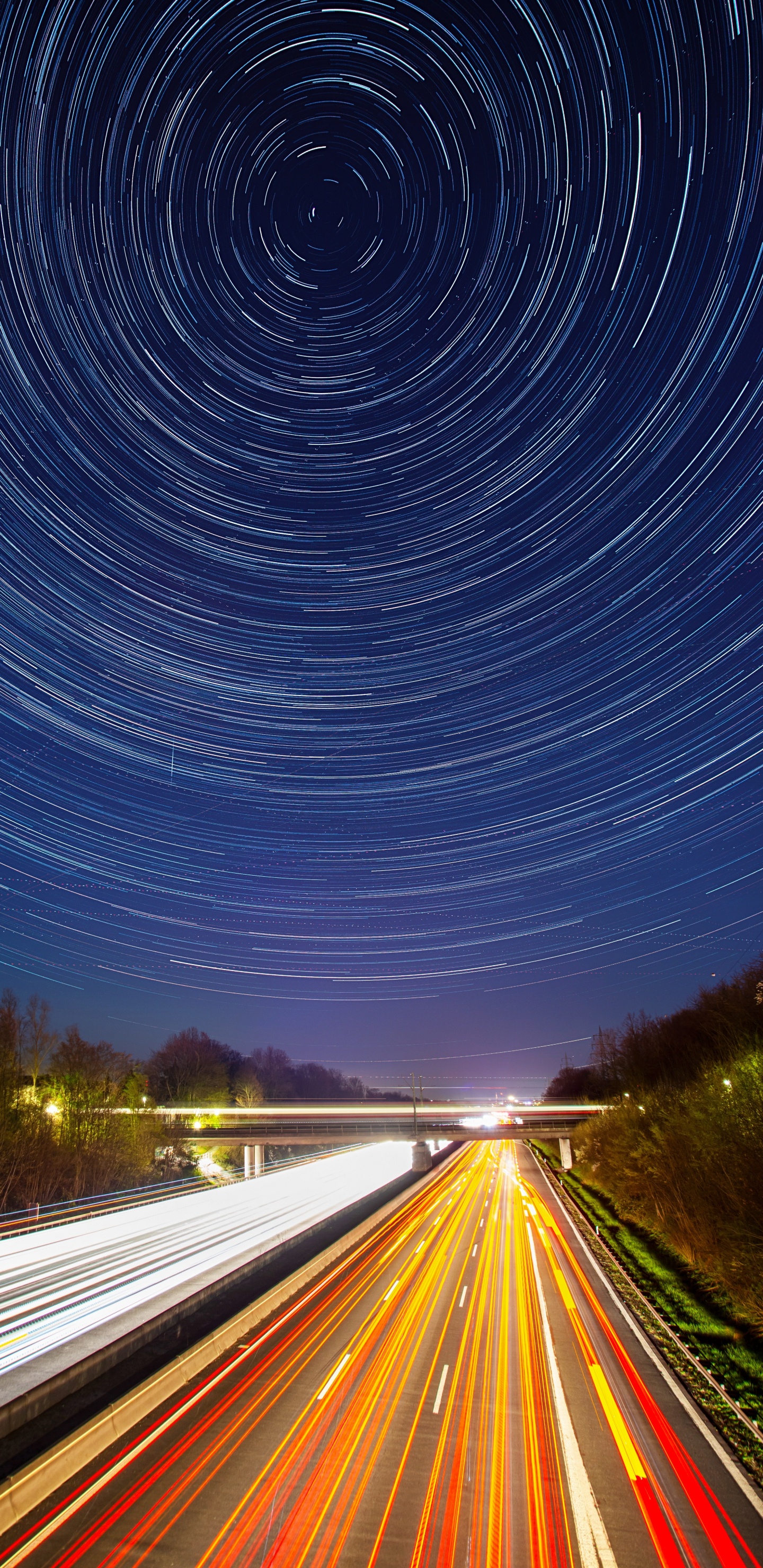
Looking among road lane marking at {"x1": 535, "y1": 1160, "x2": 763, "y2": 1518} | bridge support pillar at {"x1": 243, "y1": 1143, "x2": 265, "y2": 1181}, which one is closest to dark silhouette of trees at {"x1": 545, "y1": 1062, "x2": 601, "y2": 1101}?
bridge support pillar at {"x1": 243, "y1": 1143, "x2": 265, "y2": 1181}

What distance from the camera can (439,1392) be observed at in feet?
52.4

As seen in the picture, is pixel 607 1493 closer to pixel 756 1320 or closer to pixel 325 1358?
pixel 325 1358

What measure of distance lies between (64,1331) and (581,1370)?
43.2 ft

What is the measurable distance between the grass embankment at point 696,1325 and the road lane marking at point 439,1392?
18.8ft

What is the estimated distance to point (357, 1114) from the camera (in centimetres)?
9612

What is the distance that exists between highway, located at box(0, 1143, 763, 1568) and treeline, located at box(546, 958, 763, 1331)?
18.0ft

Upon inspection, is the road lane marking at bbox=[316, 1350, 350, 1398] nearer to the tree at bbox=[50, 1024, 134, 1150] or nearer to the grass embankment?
the grass embankment

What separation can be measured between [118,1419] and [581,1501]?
826cm

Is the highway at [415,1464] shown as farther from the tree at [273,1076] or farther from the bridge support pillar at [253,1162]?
the tree at [273,1076]

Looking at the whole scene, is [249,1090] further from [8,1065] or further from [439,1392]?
[439,1392]

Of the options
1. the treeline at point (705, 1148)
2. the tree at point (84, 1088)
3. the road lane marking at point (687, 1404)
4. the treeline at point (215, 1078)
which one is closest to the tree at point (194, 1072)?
the treeline at point (215, 1078)

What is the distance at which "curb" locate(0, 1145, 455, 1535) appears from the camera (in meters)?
11.0

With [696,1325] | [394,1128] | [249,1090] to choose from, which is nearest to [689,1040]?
[394,1128]

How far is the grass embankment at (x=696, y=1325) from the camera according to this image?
1584 cm
